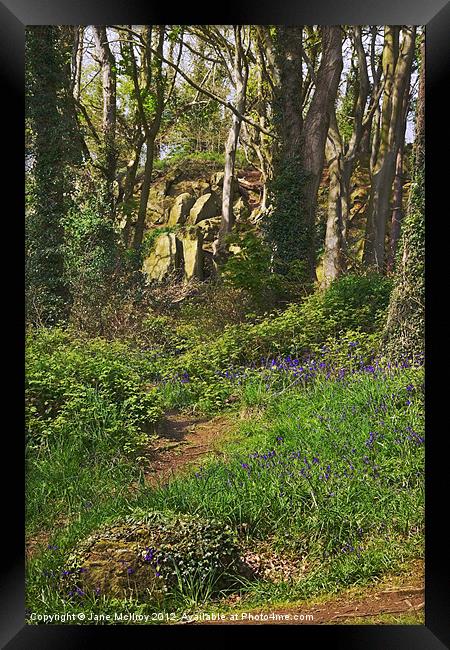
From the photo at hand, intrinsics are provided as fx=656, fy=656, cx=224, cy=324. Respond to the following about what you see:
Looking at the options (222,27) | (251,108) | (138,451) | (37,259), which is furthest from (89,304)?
(222,27)

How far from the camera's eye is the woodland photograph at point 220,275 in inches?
166

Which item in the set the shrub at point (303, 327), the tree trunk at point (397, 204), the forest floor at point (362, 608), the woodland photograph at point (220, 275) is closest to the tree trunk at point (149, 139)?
the woodland photograph at point (220, 275)

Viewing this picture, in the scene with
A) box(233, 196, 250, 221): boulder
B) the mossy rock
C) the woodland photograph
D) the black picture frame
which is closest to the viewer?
the mossy rock

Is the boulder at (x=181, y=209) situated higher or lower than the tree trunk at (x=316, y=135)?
lower

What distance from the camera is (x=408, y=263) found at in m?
4.31

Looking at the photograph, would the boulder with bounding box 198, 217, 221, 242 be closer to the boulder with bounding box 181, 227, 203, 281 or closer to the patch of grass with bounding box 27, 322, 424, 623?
the boulder with bounding box 181, 227, 203, 281

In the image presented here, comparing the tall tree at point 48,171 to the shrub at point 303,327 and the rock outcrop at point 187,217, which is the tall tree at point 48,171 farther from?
the shrub at point 303,327

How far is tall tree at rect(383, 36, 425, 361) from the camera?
4.27 metres

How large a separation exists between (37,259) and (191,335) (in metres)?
1.12

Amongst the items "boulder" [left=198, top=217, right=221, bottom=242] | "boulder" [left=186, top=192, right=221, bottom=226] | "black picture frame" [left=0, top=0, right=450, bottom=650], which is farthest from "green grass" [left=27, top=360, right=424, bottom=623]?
"boulder" [left=186, top=192, right=221, bottom=226]
